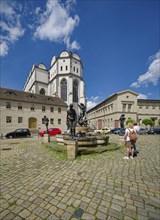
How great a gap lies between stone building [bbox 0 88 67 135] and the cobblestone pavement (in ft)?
76.1

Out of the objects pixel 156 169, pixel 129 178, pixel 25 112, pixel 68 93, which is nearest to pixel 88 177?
pixel 129 178

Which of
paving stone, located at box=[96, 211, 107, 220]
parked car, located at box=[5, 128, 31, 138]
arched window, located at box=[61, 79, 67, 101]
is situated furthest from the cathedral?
paving stone, located at box=[96, 211, 107, 220]

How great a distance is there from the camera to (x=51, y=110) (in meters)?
31.4

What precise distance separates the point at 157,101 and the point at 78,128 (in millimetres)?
46531

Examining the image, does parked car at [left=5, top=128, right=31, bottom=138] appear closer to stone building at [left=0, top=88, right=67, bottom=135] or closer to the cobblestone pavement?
stone building at [left=0, top=88, right=67, bottom=135]

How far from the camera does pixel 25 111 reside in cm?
2703

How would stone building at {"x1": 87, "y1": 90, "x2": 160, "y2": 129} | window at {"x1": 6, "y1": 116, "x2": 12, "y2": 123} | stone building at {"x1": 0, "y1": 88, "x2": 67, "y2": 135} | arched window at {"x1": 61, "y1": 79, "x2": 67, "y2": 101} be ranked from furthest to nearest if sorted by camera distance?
arched window at {"x1": 61, "y1": 79, "x2": 67, "y2": 101} → stone building at {"x1": 87, "y1": 90, "x2": 160, "y2": 129} → window at {"x1": 6, "y1": 116, "x2": 12, "y2": 123} → stone building at {"x1": 0, "y1": 88, "x2": 67, "y2": 135}

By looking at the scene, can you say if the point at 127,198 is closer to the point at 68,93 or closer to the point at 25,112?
the point at 25,112

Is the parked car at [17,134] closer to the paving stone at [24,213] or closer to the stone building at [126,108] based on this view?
the paving stone at [24,213]

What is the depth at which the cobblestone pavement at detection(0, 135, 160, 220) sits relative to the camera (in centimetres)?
241

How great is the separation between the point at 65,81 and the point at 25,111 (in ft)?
80.2

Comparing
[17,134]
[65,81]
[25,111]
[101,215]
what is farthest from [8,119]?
[65,81]

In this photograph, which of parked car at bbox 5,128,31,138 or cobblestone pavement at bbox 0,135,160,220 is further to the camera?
parked car at bbox 5,128,31,138

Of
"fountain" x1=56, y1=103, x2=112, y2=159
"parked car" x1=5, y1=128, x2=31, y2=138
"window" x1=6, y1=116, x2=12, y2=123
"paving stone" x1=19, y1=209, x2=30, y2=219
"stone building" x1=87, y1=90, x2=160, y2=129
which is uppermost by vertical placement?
"stone building" x1=87, y1=90, x2=160, y2=129
